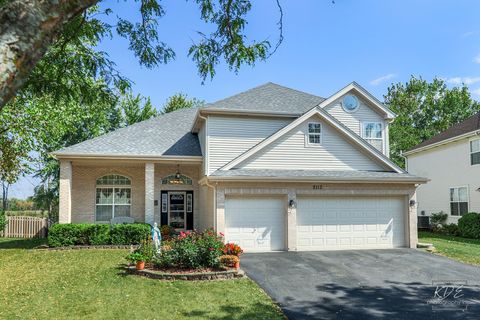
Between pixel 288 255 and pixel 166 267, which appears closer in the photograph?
pixel 166 267

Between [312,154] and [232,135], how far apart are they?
3734mm

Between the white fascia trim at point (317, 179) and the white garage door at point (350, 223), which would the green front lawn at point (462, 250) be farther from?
the white fascia trim at point (317, 179)

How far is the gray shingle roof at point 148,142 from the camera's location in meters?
18.7

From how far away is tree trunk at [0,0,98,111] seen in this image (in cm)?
222

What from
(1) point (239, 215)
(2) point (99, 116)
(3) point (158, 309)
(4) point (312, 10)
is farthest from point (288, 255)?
(2) point (99, 116)

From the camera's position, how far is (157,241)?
13.3 metres

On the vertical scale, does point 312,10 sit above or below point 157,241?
above

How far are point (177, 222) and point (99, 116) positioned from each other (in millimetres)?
20706

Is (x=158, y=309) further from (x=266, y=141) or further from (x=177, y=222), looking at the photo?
(x=177, y=222)

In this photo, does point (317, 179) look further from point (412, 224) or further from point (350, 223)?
point (412, 224)

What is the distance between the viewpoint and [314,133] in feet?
58.2

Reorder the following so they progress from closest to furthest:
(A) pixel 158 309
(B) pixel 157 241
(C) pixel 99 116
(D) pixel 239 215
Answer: (A) pixel 158 309
(B) pixel 157 241
(D) pixel 239 215
(C) pixel 99 116

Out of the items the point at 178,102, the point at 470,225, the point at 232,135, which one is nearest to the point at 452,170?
the point at 470,225

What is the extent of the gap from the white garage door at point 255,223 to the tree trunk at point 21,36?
13744 millimetres
